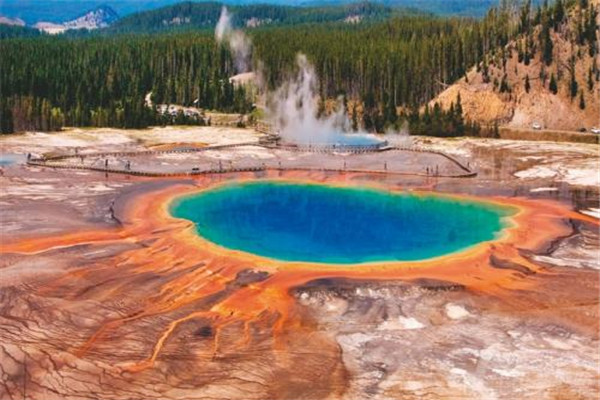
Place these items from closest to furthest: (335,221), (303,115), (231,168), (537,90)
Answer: (335,221)
(231,168)
(537,90)
(303,115)

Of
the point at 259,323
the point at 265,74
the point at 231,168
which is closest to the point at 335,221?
the point at 231,168

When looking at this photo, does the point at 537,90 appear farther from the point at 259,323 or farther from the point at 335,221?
the point at 259,323

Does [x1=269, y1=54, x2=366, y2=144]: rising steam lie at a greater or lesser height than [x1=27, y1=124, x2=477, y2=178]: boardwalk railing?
greater

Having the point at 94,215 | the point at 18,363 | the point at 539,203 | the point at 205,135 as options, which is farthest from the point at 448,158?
the point at 18,363

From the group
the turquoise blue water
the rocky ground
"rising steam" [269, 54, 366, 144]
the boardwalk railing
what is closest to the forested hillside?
"rising steam" [269, 54, 366, 144]

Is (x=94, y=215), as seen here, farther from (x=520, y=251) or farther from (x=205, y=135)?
(x=205, y=135)

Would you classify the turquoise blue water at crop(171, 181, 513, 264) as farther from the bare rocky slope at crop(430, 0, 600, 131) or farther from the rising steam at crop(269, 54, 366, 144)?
the bare rocky slope at crop(430, 0, 600, 131)
